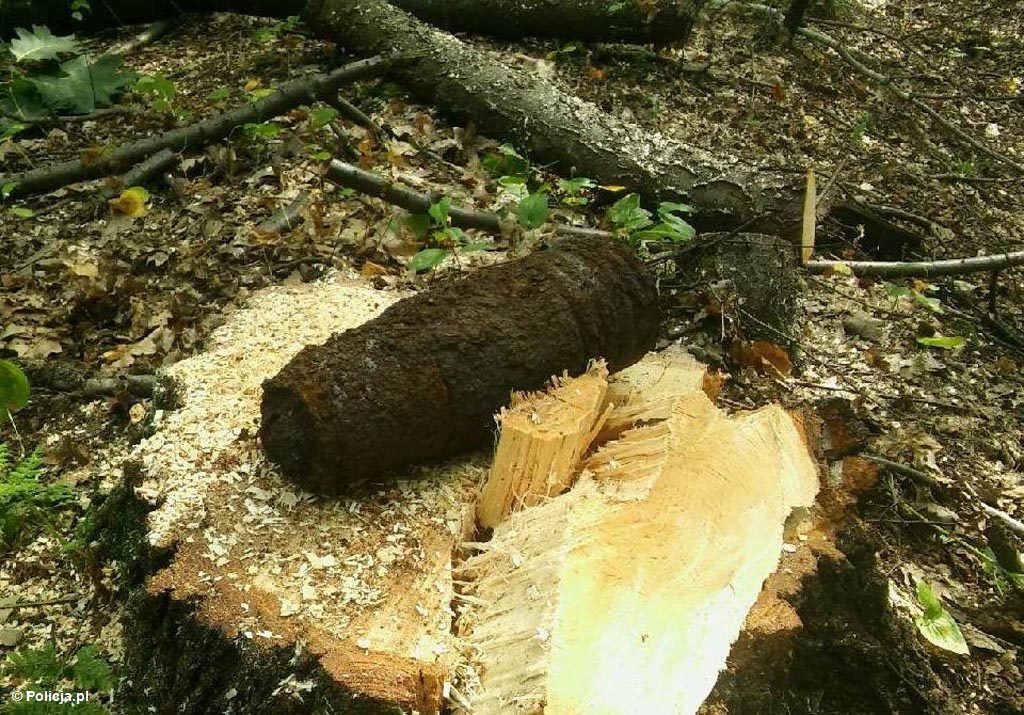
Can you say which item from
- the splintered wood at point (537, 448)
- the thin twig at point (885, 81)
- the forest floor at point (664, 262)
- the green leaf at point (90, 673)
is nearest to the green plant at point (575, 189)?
the forest floor at point (664, 262)

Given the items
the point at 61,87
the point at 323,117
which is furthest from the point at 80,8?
the point at 323,117

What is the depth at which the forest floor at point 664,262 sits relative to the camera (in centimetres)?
267

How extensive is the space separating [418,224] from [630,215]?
3.38 feet

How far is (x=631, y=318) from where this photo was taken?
2.39 metres

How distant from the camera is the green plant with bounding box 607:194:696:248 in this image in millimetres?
3477

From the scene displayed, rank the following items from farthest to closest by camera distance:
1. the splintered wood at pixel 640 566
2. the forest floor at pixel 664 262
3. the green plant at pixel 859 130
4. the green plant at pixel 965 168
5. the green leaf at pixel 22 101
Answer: the green plant at pixel 859 130 < the green plant at pixel 965 168 < the green leaf at pixel 22 101 < the forest floor at pixel 664 262 < the splintered wood at pixel 640 566

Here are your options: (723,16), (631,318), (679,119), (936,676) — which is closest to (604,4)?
(679,119)

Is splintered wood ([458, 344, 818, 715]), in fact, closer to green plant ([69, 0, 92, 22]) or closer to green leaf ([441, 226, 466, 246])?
green leaf ([441, 226, 466, 246])

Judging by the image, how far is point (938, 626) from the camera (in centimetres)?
245

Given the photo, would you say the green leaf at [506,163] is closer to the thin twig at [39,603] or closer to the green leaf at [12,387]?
the green leaf at [12,387]

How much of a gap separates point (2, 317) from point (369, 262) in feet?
5.30

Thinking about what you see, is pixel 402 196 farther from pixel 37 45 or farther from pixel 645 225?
pixel 37 45

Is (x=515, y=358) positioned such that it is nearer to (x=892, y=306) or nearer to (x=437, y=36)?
(x=892, y=306)

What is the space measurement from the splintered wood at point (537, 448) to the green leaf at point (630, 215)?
173cm
